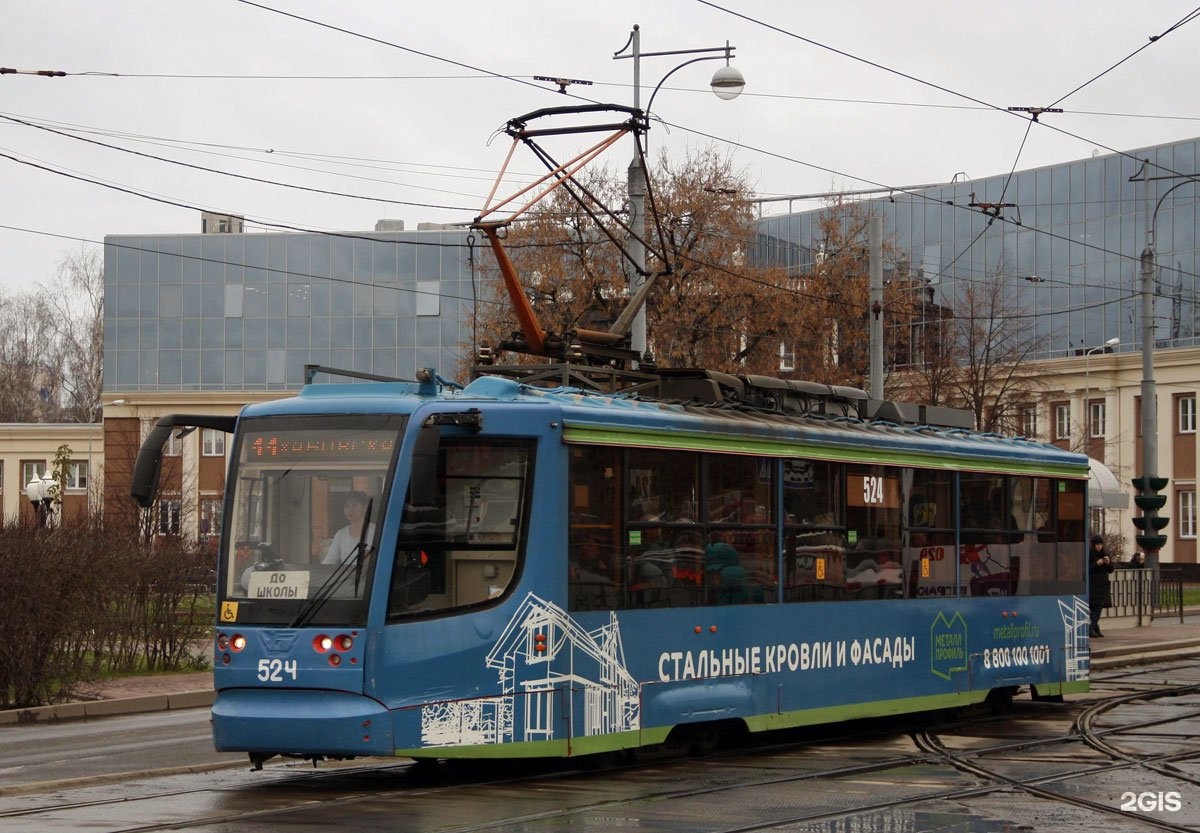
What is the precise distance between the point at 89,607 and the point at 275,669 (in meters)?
10.4

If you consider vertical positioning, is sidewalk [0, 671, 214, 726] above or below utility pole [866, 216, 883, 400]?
below

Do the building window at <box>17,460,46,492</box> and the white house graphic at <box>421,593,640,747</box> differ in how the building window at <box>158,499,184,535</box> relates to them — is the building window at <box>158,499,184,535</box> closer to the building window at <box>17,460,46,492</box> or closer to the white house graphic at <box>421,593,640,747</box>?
the white house graphic at <box>421,593,640,747</box>

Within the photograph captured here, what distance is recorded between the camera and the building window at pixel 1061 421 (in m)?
67.2

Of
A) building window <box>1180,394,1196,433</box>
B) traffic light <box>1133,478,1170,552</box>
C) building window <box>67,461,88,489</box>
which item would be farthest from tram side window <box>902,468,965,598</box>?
building window <box>67,461,88,489</box>

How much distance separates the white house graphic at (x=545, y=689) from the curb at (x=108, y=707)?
30.4 ft

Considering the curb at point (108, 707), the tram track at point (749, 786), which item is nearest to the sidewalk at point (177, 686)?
the curb at point (108, 707)

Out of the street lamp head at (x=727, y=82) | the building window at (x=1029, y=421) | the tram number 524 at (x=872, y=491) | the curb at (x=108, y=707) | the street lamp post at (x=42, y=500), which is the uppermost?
the street lamp head at (x=727, y=82)

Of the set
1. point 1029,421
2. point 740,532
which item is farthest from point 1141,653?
point 1029,421

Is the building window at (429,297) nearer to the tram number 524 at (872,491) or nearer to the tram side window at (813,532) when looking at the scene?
the tram number 524 at (872,491)

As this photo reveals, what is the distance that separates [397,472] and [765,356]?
31.5 meters

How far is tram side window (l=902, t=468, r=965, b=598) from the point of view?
1628 centimetres

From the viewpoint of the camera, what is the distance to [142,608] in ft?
76.5

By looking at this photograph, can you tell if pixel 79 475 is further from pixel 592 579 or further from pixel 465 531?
pixel 465 531

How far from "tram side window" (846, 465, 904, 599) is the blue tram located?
0.09 feet
